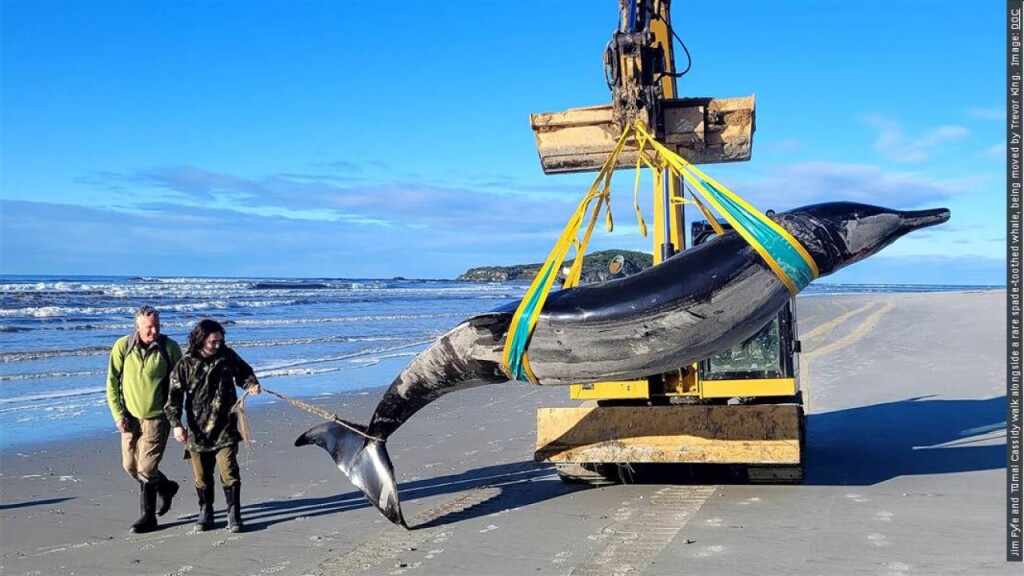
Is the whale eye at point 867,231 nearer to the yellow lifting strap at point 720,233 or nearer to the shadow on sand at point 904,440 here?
the yellow lifting strap at point 720,233

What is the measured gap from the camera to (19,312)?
3312 centimetres

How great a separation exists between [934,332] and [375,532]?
792 inches

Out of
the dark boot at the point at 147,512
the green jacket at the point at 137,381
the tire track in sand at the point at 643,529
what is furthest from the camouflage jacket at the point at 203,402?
the tire track in sand at the point at 643,529

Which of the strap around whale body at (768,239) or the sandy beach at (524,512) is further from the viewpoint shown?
the sandy beach at (524,512)

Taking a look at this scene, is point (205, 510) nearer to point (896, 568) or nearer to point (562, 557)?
point (562, 557)

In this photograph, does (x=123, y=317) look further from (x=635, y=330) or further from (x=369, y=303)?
(x=635, y=330)

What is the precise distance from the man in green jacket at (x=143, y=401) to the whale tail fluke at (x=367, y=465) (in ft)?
4.35

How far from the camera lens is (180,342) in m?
22.8

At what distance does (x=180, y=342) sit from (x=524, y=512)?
1692cm

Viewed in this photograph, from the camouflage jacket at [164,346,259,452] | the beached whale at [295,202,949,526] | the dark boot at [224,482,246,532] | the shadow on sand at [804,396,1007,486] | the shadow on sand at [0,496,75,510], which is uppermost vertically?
the beached whale at [295,202,949,526]

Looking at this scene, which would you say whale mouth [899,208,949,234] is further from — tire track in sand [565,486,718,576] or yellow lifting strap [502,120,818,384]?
tire track in sand [565,486,718,576]

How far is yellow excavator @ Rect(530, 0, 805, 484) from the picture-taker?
289 inches

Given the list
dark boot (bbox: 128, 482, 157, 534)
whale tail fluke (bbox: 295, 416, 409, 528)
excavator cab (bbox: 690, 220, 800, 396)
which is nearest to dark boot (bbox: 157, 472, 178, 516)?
dark boot (bbox: 128, 482, 157, 534)

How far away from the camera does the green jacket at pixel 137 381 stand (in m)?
7.61
